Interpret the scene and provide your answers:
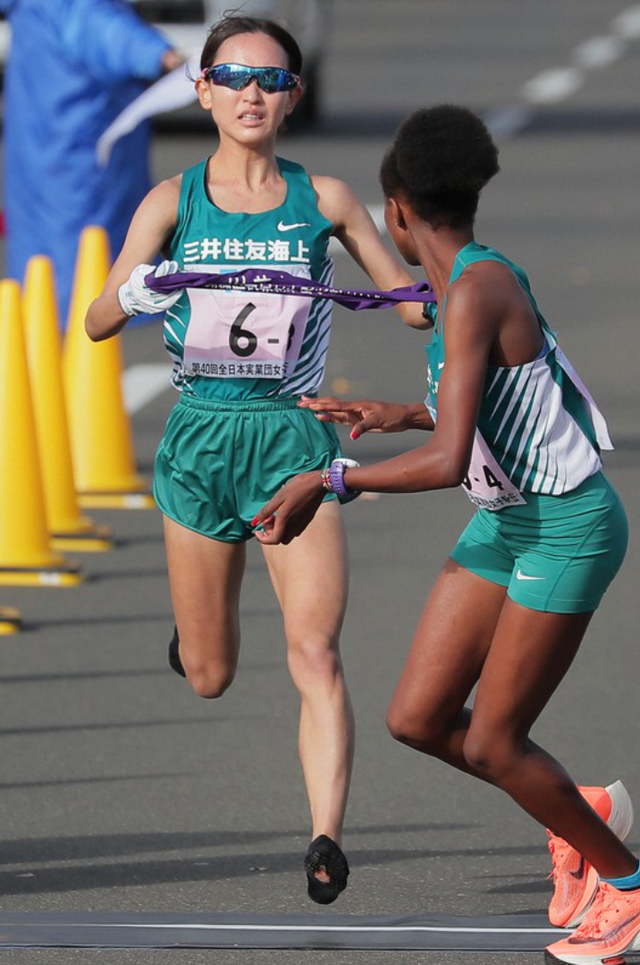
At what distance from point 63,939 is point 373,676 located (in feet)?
8.68

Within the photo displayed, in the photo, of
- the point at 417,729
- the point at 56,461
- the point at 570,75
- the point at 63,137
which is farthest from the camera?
the point at 570,75

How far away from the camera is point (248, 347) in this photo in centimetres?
557

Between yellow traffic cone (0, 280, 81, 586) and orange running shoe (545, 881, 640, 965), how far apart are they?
4.31 metres

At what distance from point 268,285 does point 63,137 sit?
25.8 ft

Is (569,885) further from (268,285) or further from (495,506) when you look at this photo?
(268,285)

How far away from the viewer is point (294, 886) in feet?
18.4

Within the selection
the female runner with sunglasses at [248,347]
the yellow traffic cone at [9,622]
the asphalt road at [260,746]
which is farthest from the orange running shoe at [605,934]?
the yellow traffic cone at [9,622]

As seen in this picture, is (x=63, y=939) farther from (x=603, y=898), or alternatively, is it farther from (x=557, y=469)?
(x=557, y=469)

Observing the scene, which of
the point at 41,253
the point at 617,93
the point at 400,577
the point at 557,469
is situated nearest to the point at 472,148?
the point at 557,469

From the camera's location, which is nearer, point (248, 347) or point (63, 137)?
point (248, 347)

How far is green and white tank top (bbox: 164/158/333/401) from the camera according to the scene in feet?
18.1

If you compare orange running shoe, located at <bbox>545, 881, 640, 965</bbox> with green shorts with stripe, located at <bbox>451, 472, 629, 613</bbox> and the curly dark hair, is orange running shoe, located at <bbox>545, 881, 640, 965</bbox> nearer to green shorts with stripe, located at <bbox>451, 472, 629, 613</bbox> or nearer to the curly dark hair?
green shorts with stripe, located at <bbox>451, 472, 629, 613</bbox>

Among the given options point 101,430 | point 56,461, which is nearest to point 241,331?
point 56,461

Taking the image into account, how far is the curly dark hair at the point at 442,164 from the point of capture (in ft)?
15.4
